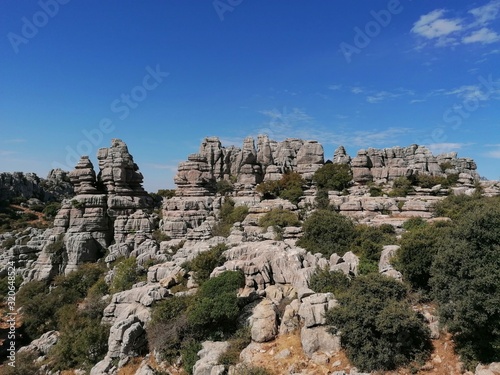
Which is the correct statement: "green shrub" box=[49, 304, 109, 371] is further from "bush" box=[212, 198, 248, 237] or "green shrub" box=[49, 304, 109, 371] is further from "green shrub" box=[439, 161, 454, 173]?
"green shrub" box=[439, 161, 454, 173]

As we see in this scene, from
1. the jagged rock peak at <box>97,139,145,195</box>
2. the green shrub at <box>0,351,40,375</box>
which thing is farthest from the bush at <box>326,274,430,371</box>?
the jagged rock peak at <box>97,139,145,195</box>

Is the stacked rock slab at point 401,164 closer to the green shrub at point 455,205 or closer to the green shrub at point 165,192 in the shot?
the green shrub at point 455,205

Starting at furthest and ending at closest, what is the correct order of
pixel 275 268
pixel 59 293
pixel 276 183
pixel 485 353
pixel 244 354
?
pixel 276 183 → pixel 59 293 → pixel 275 268 → pixel 244 354 → pixel 485 353

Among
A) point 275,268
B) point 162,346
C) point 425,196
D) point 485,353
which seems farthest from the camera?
point 425,196

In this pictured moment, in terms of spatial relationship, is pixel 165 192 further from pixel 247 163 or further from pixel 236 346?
pixel 236 346

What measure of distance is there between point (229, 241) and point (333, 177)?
625 inches

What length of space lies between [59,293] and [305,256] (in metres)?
16.2

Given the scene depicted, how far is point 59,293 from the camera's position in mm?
21078

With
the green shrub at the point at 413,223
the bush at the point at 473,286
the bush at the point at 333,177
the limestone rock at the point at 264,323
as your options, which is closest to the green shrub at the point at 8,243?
the limestone rock at the point at 264,323

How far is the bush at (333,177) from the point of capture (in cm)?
3139

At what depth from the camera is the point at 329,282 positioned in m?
12.4

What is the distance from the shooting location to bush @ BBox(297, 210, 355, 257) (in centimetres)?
1705

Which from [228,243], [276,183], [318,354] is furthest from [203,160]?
[318,354]

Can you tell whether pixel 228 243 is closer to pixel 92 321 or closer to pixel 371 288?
pixel 92 321
